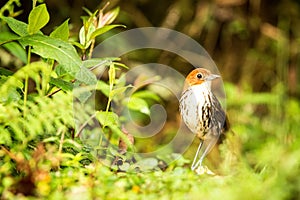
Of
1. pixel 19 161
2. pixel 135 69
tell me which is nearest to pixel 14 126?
pixel 19 161

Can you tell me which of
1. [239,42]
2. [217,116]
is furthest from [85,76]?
[239,42]

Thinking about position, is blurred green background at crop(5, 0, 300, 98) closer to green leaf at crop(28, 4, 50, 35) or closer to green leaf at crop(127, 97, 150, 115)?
green leaf at crop(127, 97, 150, 115)

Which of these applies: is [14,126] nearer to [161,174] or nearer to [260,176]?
[161,174]

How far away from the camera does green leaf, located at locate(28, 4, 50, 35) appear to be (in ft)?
7.00

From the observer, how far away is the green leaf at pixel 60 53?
213 cm

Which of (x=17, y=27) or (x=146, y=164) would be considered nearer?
(x=17, y=27)

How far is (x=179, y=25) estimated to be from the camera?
5219mm

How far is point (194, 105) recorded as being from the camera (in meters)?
2.17

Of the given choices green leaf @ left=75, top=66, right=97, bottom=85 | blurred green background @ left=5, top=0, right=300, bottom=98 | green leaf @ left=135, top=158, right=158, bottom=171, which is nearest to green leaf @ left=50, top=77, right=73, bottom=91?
green leaf @ left=75, top=66, right=97, bottom=85

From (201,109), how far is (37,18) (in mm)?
643

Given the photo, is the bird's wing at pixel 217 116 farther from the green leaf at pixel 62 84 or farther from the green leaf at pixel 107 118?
the green leaf at pixel 62 84

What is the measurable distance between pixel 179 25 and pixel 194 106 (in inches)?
123

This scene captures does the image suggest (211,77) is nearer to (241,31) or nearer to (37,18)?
(37,18)

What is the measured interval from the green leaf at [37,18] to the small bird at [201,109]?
55 cm
